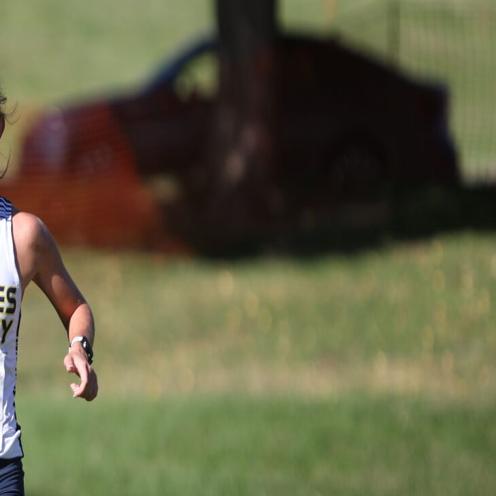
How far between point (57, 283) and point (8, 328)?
0.22 metres

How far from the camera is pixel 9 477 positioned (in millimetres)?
4070

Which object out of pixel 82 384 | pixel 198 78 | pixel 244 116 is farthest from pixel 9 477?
pixel 198 78

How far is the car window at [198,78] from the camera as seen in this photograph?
1669 centimetres

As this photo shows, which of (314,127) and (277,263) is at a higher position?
(314,127)

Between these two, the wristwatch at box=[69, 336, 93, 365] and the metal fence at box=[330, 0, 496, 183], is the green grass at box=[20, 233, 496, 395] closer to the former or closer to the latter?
the metal fence at box=[330, 0, 496, 183]

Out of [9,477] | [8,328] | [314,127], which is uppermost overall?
[8,328]

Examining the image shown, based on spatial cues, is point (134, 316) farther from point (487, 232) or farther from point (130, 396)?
point (487, 232)

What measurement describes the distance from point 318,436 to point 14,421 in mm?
4965

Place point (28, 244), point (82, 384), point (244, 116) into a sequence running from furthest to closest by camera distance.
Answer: point (244, 116) < point (28, 244) < point (82, 384)

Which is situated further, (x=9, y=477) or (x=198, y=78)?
(x=198, y=78)

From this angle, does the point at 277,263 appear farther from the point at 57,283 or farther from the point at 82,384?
the point at 82,384

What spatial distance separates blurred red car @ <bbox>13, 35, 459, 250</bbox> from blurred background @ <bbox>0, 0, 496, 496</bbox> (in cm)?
3

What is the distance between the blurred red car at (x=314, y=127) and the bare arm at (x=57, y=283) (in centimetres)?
1130

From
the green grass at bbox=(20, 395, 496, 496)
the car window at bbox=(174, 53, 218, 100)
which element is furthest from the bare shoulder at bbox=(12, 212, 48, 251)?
the car window at bbox=(174, 53, 218, 100)
